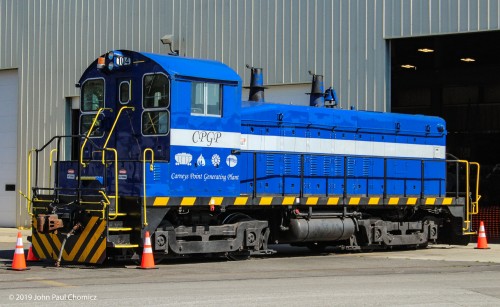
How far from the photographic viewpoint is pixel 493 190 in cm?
3030

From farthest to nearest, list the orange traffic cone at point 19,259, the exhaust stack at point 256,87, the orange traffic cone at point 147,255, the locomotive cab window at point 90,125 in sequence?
1. the exhaust stack at point 256,87
2. the locomotive cab window at point 90,125
3. the orange traffic cone at point 147,255
4. the orange traffic cone at point 19,259

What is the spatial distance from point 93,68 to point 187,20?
34.0ft

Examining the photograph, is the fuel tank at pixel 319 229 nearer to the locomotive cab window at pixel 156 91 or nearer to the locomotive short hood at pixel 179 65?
the locomotive short hood at pixel 179 65

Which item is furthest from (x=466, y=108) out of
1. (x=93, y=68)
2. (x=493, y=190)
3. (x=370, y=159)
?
(x=93, y=68)

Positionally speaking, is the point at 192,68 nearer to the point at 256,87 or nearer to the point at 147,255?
the point at 256,87

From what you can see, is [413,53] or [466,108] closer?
[413,53]

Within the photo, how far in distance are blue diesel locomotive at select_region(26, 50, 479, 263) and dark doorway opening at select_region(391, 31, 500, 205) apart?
35.1ft

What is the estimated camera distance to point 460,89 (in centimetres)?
4244

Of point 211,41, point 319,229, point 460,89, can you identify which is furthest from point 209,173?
point 460,89

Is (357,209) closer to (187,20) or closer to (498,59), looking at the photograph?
(187,20)

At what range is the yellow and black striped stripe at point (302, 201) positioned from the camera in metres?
16.4

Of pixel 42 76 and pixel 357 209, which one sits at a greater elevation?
pixel 42 76

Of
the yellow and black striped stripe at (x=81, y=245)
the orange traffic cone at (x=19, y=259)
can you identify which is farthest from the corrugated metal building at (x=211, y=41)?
the orange traffic cone at (x=19, y=259)

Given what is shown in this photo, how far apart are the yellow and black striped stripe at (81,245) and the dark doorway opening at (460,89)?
1674 cm
